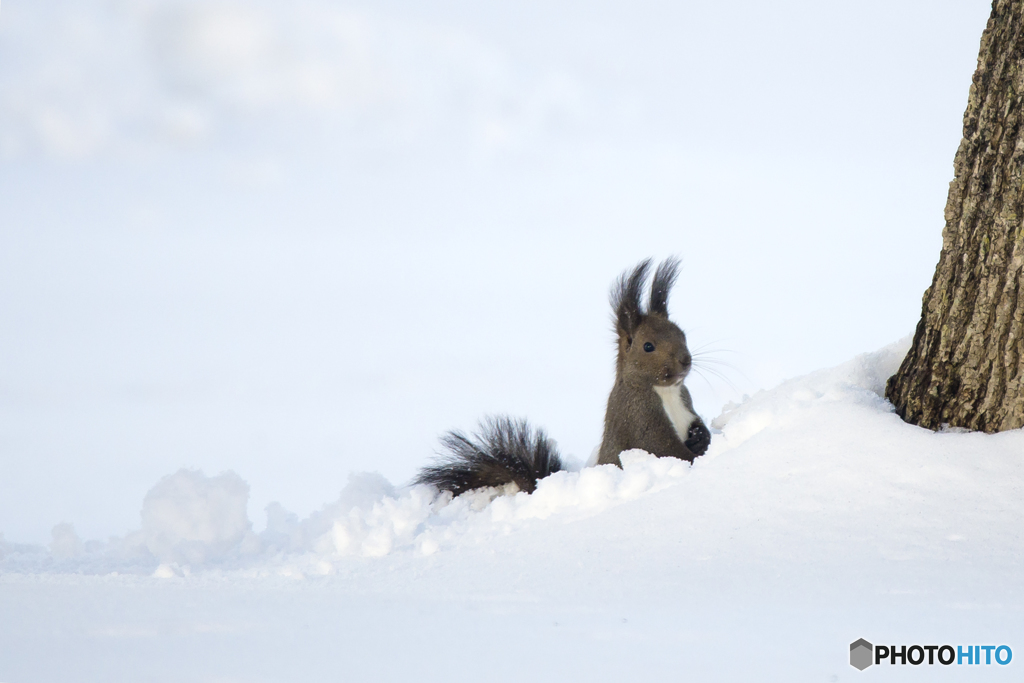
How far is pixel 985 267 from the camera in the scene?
3.48 meters

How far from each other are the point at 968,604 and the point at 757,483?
1044 mm

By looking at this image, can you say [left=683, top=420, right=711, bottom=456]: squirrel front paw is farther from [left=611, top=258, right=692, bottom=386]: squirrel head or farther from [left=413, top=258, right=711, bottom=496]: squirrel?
[left=611, top=258, right=692, bottom=386]: squirrel head

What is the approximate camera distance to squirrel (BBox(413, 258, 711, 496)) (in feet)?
16.7

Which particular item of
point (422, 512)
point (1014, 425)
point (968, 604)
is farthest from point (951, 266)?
point (422, 512)

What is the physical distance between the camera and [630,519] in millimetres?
3510

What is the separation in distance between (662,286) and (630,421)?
0.87 m

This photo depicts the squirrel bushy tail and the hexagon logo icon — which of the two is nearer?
the hexagon logo icon

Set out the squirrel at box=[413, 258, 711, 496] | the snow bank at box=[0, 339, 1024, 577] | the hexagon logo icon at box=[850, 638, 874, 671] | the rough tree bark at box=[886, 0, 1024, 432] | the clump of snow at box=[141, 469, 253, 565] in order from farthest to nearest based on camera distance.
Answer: the squirrel at box=[413, 258, 711, 496] → the clump of snow at box=[141, 469, 253, 565] → the rough tree bark at box=[886, 0, 1024, 432] → the snow bank at box=[0, 339, 1024, 577] → the hexagon logo icon at box=[850, 638, 874, 671]

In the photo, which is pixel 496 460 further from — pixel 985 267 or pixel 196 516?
pixel 985 267

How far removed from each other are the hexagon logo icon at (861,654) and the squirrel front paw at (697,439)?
9.07ft

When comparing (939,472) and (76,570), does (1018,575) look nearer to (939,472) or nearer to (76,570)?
(939,472)

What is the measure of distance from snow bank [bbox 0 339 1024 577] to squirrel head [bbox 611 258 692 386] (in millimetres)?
527

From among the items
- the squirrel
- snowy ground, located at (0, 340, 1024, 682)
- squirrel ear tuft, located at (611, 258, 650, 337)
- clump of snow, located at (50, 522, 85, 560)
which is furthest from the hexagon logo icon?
clump of snow, located at (50, 522, 85, 560)

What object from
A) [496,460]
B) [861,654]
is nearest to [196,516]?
[496,460]
